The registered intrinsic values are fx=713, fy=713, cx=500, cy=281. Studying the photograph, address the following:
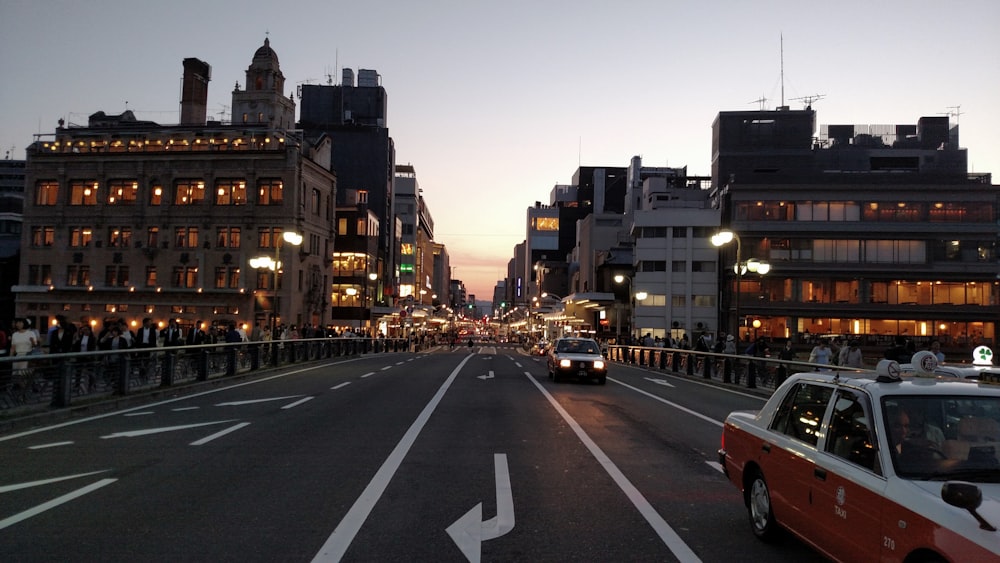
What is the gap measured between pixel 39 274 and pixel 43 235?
12.7 ft

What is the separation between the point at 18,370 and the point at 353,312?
71.4m

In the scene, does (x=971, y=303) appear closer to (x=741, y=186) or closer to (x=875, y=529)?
(x=741, y=186)

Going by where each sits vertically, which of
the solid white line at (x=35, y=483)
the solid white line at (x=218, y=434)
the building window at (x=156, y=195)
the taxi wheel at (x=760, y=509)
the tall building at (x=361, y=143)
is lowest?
the solid white line at (x=218, y=434)

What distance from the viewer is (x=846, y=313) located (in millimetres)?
67625

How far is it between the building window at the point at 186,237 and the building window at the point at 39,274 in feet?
41.4

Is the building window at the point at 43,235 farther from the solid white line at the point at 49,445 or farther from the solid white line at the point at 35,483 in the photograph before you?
the solid white line at the point at 35,483

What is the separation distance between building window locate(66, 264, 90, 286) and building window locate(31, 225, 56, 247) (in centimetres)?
346

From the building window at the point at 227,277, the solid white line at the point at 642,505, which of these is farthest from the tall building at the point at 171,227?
the solid white line at the point at 642,505

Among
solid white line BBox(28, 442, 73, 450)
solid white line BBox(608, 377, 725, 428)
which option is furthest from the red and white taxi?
solid white line BBox(28, 442, 73, 450)

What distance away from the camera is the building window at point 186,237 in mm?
67750

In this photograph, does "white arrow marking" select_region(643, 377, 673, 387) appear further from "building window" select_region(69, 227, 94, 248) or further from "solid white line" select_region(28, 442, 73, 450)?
"building window" select_region(69, 227, 94, 248)

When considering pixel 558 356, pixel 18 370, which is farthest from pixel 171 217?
pixel 18 370

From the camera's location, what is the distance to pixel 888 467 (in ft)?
15.2

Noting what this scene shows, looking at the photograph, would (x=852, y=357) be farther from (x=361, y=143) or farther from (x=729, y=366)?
(x=361, y=143)
